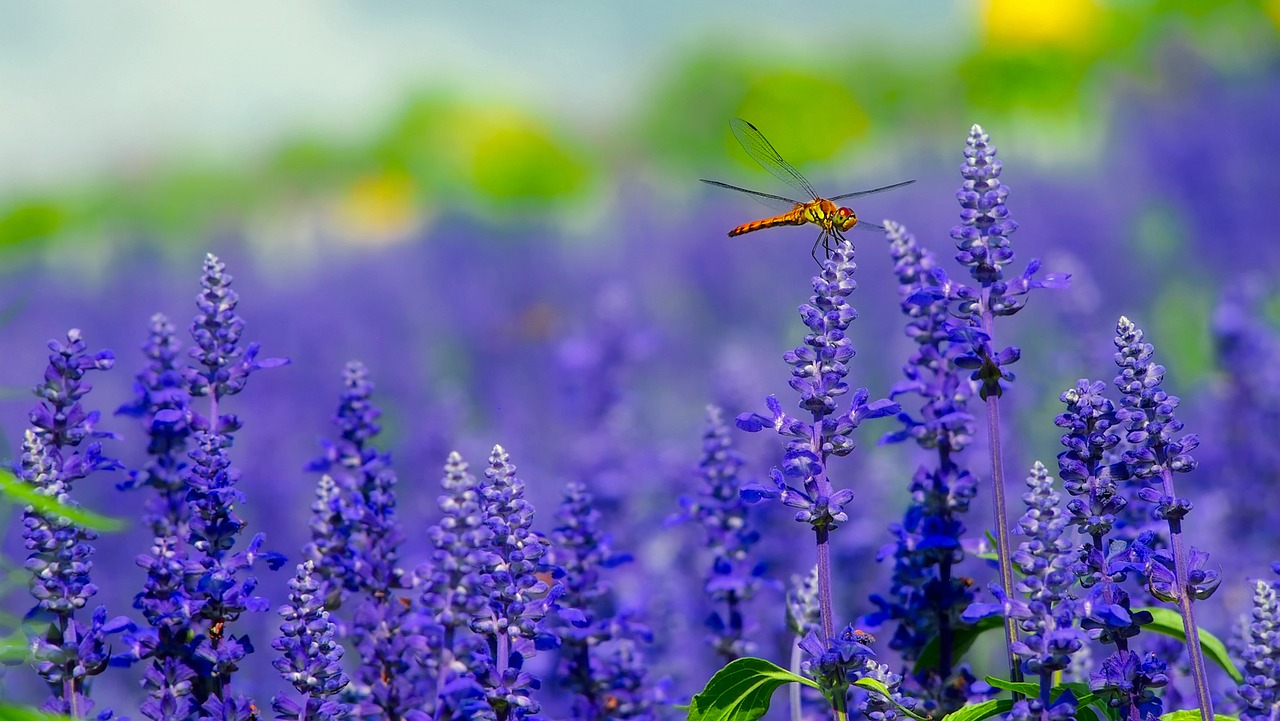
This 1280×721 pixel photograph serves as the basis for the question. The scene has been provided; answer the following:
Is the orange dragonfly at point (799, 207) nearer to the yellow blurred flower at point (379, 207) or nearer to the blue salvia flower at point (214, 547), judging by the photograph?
the blue salvia flower at point (214, 547)

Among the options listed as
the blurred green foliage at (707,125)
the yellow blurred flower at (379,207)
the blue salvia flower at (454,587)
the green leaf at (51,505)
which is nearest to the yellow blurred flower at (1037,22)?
the blurred green foliage at (707,125)

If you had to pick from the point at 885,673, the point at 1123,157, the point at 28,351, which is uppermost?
the point at 1123,157

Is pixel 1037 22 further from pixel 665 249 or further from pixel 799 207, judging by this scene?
pixel 799 207

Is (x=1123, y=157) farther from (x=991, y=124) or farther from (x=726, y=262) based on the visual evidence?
(x=726, y=262)

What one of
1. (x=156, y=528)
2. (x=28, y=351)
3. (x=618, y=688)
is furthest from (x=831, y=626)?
(x=28, y=351)

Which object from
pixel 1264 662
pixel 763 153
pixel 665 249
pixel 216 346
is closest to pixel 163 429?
pixel 216 346
